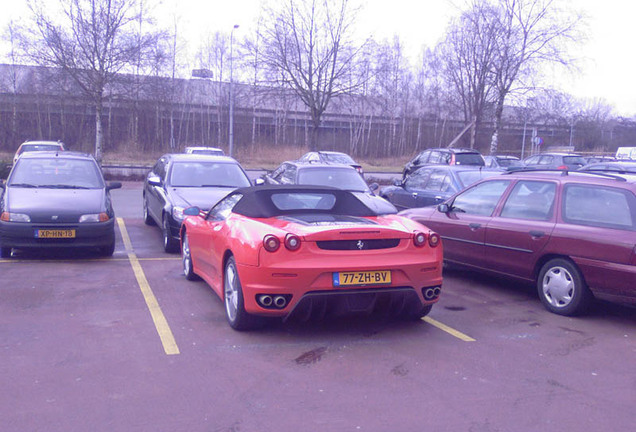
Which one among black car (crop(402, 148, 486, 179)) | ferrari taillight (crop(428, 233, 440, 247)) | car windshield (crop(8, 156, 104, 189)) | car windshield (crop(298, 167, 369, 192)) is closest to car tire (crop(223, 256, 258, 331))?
ferrari taillight (crop(428, 233, 440, 247))

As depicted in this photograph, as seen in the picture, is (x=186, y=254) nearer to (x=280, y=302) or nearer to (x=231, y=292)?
(x=231, y=292)

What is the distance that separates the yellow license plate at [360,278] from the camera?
5.27m

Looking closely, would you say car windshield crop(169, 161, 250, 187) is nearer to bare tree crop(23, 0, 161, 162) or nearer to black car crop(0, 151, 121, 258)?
black car crop(0, 151, 121, 258)

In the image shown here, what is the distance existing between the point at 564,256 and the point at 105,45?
2396 cm

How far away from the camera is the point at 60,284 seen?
300 inches

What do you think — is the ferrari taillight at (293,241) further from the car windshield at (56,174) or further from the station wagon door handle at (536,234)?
the car windshield at (56,174)

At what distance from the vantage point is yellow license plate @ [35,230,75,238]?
343 inches

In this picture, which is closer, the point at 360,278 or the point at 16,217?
the point at 360,278

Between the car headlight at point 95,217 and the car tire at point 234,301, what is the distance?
3827 millimetres

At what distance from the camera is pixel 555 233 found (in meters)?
6.70

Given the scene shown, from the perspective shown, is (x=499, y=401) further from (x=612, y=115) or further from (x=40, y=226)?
(x=612, y=115)

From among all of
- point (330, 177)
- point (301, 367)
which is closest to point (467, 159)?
point (330, 177)

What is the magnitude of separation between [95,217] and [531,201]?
6.06 metres

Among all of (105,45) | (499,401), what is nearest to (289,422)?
(499,401)
